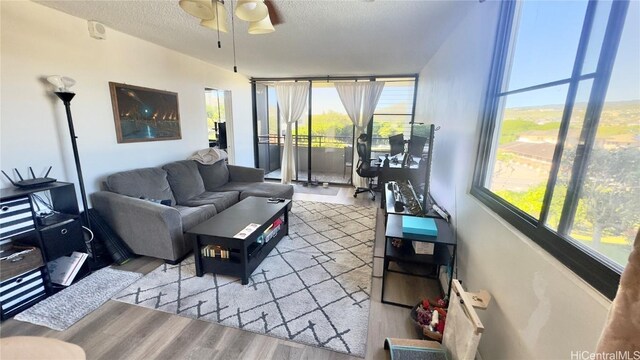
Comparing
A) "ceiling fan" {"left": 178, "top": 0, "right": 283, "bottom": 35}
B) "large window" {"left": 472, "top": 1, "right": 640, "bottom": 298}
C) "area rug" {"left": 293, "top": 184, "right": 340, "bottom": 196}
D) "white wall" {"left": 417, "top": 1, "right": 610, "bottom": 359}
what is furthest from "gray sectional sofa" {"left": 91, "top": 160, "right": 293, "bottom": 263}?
"large window" {"left": 472, "top": 1, "right": 640, "bottom": 298}

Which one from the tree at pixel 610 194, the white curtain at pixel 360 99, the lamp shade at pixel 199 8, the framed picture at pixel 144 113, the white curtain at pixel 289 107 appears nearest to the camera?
the tree at pixel 610 194

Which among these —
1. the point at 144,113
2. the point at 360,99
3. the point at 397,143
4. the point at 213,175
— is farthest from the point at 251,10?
the point at 360,99

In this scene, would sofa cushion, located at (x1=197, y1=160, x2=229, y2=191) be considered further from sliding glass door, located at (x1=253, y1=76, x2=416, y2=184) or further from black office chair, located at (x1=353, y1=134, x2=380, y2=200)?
black office chair, located at (x1=353, y1=134, x2=380, y2=200)

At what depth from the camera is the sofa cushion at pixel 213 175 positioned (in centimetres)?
377

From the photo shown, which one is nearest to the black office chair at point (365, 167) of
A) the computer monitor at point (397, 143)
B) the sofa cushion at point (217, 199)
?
the computer monitor at point (397, 143)

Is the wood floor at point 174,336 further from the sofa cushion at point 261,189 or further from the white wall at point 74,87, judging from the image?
the sofa cushion at point 261,189

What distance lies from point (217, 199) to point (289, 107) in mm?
2850

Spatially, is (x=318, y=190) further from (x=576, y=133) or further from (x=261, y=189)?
(x=576, y=133)

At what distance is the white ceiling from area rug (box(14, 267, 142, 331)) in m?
2.31

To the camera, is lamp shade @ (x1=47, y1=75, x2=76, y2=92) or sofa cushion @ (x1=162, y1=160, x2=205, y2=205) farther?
sofa cushion @ (x1=162, y1=160, x2=205, y2=205)

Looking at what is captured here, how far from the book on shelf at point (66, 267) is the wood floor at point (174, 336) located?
388 mm

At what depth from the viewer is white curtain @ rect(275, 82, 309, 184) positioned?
17.2 ft

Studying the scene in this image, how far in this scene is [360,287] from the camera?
85.5 inches

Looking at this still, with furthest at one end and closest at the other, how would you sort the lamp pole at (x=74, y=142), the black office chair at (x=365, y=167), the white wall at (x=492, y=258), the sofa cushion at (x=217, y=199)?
the black office chair at (x=365, y=167)
the sofa cushion at (x=217, y=199)
the lamp pole at (x=74, y=142)
the white wall at (x=492, y=258)
